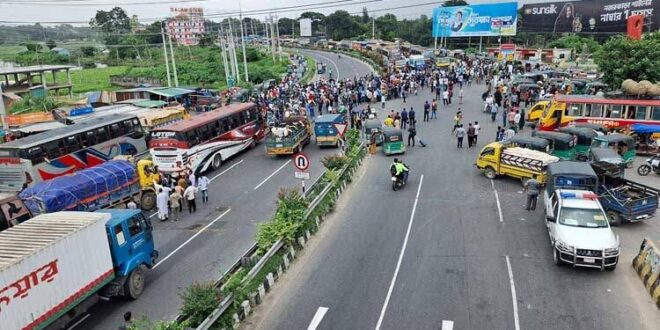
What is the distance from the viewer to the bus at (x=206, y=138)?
22.9 metres

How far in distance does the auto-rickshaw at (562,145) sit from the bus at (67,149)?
22.0 m

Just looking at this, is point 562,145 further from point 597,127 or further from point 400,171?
point 400,171

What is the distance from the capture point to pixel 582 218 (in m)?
14.0

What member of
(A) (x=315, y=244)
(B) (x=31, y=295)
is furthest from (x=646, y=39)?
(B) (x=31, y=295)

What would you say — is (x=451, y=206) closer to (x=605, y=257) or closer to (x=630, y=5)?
(x=605, y=257)

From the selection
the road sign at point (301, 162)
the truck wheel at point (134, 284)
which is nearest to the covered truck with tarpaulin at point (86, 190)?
the truck wheel at point (134, 284)

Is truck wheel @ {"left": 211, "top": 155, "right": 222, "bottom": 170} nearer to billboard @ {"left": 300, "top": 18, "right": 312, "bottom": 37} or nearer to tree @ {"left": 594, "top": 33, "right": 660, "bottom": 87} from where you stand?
tree @ {"left": 594, "top": 33, "right": 660, "bottom": 87}

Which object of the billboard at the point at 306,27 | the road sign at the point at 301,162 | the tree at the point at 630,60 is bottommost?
the road sign at the point at 301,162

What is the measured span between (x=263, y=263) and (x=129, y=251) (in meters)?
3.46

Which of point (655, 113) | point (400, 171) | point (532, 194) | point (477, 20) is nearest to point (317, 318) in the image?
point (532, 194)

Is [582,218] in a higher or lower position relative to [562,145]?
lower

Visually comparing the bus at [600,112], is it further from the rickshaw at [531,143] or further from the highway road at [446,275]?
the highway road at [446,275]

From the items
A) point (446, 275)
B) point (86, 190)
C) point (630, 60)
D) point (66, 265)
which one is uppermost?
point (630, 60)

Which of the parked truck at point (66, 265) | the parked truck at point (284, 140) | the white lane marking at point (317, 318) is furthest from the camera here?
the parked truck at point (284, 140)
